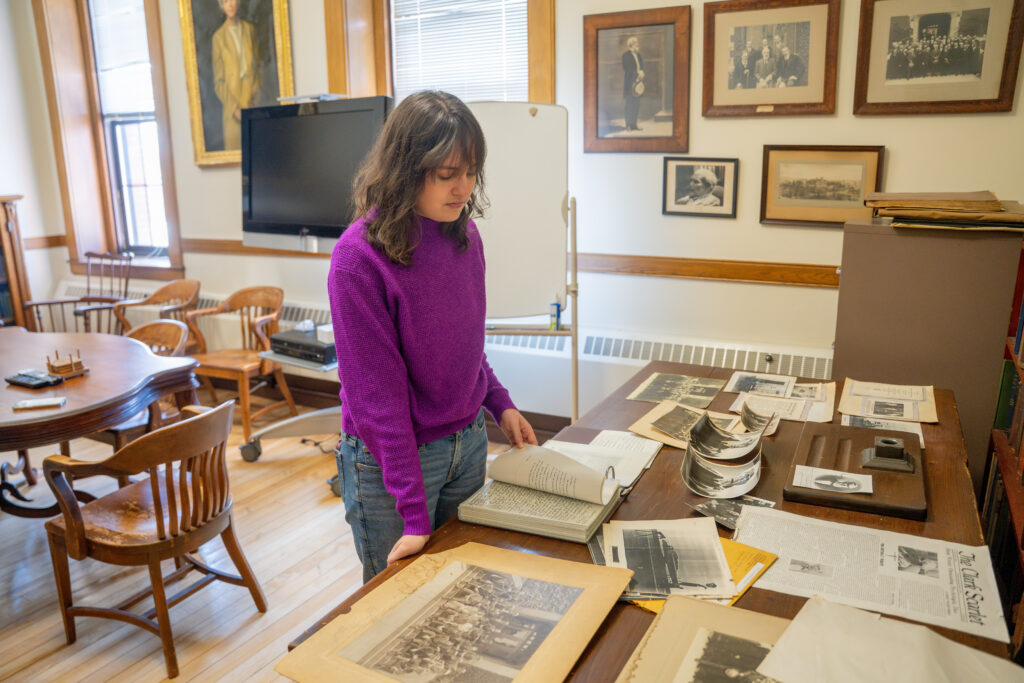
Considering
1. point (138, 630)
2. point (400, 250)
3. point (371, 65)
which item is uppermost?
point (371, 65)

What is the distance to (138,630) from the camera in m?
2.34

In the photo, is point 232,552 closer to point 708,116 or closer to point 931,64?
point 708,116

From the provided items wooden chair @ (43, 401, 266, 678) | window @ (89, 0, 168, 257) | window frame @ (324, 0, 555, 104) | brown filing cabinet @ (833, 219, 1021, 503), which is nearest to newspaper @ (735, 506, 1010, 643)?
brown filing cabinet @ (833, 219, 1021, 503)

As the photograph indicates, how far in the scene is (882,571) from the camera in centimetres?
110

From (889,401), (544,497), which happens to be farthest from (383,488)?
(889,401)

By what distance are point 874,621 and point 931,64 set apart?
2368 millimetres

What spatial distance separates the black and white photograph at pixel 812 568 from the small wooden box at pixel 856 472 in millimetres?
217

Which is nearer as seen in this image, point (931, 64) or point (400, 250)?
point (400, 250)

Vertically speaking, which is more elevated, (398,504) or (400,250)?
(400,250)

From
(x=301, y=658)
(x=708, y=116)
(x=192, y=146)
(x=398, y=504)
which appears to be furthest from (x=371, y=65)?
(x=301, y=658)

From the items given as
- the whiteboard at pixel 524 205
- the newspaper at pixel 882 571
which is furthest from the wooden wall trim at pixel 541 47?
the newspaper at pixel 882 571

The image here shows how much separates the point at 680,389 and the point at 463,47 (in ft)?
8.19

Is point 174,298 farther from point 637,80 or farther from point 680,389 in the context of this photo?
point 680,389

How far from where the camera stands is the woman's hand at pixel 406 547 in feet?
3.85
